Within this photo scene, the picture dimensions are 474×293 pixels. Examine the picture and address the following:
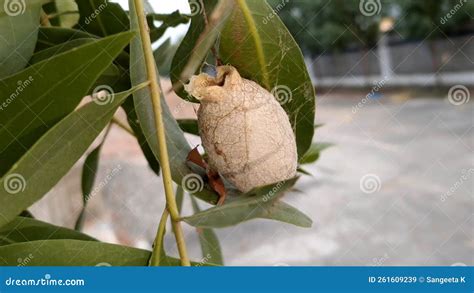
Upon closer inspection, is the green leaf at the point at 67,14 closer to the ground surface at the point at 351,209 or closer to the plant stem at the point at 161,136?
the plant stem at the point at 161,136

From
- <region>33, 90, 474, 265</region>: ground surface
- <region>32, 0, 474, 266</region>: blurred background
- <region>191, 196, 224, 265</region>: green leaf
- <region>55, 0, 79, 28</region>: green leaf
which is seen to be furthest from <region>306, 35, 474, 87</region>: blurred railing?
<region>55, 0, 79, 28</region>: green leaf

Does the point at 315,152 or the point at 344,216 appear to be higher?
the point at 315,152

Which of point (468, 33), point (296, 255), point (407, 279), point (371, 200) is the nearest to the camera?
point (407, 279)

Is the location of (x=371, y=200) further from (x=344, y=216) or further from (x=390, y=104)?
(x=390, y=104)

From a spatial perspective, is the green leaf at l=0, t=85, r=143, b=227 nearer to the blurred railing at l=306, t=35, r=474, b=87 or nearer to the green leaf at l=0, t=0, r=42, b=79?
the green leaf at l=0, t=0, r=42, b=79

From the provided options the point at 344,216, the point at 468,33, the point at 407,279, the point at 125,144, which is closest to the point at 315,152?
the point at 407,279

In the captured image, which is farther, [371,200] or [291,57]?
[371,200]
